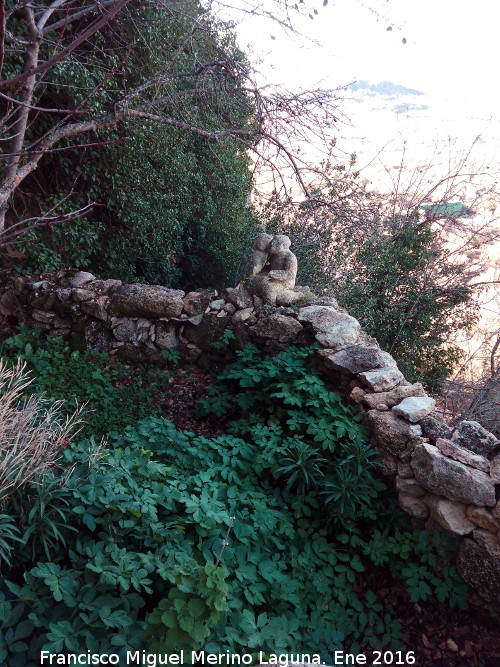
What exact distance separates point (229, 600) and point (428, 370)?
18.2ft

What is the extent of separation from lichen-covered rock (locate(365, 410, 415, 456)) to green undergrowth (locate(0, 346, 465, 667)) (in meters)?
0.10

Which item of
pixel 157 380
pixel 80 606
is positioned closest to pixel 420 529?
pixel 80 606

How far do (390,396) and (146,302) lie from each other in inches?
104

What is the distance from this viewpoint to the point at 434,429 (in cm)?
310

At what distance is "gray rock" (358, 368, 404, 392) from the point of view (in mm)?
3449

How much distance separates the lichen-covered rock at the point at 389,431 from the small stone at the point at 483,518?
54 cm

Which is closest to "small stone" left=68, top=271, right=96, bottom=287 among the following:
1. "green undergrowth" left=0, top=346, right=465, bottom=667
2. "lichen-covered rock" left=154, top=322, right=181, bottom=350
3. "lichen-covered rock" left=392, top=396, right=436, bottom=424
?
"lichen-covered rock" left=154, top=322, right=181, bottom=350

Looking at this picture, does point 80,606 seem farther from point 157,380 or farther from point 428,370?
point 428,370

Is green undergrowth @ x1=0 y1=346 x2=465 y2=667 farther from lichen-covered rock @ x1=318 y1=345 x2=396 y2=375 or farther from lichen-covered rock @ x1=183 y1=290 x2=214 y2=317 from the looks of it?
lichen-covered rock @ x1=183 y1=290 x2=214 y2=317

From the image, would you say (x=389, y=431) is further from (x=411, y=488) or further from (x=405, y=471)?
(x=411, y=488)

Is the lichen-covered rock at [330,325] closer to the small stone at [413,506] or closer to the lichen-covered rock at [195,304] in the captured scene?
the lichen-covered rock at [195,304]

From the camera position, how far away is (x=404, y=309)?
6.50 meters

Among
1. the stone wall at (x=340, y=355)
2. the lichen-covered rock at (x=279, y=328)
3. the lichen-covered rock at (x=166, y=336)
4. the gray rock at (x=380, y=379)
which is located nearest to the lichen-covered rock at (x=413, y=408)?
the stone wall at (x=340, y=355)

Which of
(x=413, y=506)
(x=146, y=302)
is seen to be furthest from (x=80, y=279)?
(x=413, y=506)
